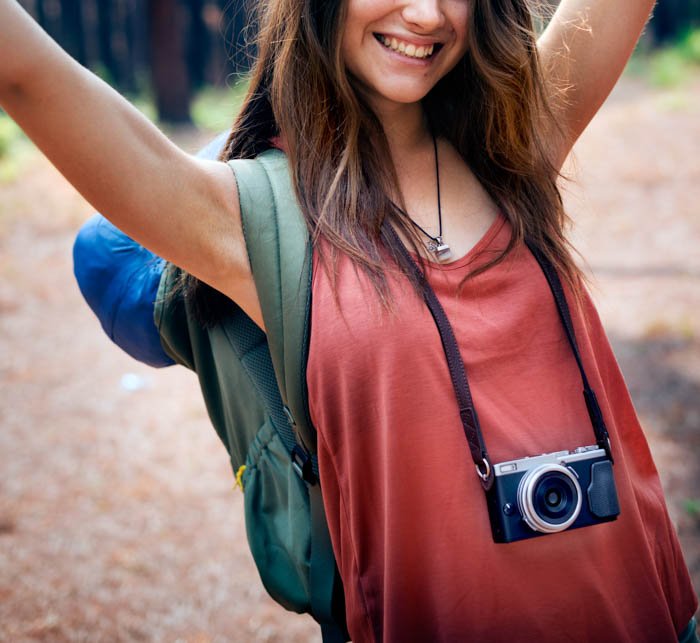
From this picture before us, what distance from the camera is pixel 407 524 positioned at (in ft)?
4.71

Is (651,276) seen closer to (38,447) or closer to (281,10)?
(38,447)

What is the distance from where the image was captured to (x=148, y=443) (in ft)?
14.4

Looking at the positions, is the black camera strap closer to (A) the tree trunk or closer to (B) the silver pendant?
(B) the silver pendant

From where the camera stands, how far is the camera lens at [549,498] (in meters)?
1.43

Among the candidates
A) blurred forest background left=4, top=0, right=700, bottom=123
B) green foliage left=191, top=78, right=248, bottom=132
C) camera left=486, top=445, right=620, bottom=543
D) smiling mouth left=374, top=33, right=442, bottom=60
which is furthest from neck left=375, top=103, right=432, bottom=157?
blurred forest background left=4, top=0, right=700, bottom=123

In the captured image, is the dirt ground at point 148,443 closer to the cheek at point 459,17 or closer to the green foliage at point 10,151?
the cheek at point 459,17

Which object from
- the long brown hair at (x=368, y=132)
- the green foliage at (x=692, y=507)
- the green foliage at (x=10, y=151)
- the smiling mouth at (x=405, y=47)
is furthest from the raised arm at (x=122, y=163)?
the green foliage at (x=10, y=151)

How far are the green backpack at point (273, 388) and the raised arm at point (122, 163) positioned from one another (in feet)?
0.17

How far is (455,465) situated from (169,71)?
8.69m

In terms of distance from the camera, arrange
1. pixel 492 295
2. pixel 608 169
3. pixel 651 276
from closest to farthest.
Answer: pixel 492 295 → pixel 651 276 → pixel 608 169

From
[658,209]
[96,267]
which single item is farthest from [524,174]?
[658,209]

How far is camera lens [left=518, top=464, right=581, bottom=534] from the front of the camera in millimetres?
1431

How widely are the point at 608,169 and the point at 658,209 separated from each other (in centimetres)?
105

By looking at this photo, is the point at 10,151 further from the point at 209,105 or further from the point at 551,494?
the point at 551,494
